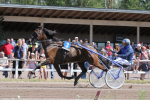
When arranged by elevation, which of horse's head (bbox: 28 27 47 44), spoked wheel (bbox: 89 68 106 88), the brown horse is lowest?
spoked wheel (bbox: 89 68 106 88)

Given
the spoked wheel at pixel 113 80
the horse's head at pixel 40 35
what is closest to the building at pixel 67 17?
the horse's head at pixel 40 35

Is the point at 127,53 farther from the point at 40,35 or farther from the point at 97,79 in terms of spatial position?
the point at 40,35

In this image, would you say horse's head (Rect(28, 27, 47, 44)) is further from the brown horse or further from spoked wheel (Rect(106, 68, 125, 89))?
spoked wheel (Rect(106, 68, 125, 89))

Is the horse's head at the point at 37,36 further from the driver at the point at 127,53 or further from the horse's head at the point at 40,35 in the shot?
the driver at the point at 127,53

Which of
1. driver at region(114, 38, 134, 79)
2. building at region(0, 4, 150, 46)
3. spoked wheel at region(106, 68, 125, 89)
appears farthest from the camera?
building at region(0, 4, 150, 46)

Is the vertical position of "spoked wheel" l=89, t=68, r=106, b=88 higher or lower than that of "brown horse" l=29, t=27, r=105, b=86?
lower

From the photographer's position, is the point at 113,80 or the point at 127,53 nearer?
the point at 113,80

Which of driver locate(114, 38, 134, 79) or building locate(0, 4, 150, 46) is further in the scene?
building locate(0, 4, 150, 46)

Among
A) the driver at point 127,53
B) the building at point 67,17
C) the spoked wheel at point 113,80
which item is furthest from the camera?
the building at point 67,17

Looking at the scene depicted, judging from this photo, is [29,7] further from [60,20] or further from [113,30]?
[113,30]

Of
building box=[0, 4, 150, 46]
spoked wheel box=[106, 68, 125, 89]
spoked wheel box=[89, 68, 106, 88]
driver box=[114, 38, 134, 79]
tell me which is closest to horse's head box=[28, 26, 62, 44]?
spoked wheel box=[89, 68, 106, 88]

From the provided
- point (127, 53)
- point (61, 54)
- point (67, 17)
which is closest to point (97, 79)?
point (127, 53)

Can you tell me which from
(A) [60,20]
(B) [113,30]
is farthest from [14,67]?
(B) [113,30]

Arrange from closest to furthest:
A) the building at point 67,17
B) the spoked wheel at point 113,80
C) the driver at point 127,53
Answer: the spoked wheel at point 113,80 → the driver at point 127,53 → the building at point 67,17
